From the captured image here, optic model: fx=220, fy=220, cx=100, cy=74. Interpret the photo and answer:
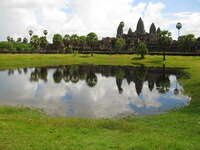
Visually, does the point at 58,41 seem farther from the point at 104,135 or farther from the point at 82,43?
the point at 104,135

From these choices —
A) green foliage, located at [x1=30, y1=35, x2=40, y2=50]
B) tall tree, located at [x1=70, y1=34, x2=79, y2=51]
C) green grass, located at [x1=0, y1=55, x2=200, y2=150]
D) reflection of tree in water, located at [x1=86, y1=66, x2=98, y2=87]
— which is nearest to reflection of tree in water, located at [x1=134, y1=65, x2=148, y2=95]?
reflection of tree in water, located at [x1=86, y1=66, x2=98, y2=87]

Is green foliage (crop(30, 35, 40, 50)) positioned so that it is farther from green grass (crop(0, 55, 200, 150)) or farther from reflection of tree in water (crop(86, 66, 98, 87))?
green grass (crop(0, 55, 200, 150))

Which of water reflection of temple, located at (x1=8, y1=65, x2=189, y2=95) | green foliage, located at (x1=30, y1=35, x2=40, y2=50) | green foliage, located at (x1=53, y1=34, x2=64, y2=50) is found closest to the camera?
water reflection of temple, located at (x1=8, y1=65, x2=189, y2=95)

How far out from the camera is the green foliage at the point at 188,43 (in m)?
116

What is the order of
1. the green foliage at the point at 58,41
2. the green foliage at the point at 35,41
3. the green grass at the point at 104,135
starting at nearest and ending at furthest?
1. the green grass at the point at 104,135
2. the green foliage at the point at 35,41
3. the green foliage at the point at 58,41

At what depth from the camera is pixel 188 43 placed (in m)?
120

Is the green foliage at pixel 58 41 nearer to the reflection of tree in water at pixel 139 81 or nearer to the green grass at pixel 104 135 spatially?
the reflection of tree in water at pixel 139 81

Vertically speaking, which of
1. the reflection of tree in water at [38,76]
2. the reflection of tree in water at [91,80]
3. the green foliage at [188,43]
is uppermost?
the green foliage at [188,43]

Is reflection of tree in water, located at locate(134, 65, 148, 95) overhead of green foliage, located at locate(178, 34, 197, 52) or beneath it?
beneath

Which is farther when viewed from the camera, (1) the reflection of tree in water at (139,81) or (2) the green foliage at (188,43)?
(2) the green foliage at (188,43)

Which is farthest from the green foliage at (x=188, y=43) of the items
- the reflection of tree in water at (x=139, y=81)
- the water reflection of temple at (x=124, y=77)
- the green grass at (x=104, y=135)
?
the green grass at (x=104, y=135)

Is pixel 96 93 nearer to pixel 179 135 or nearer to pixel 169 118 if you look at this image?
pixel 169 118

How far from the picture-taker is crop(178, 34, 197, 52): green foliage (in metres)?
116

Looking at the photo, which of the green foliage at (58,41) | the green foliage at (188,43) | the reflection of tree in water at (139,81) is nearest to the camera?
the reflection of tree in water at (139,81)
